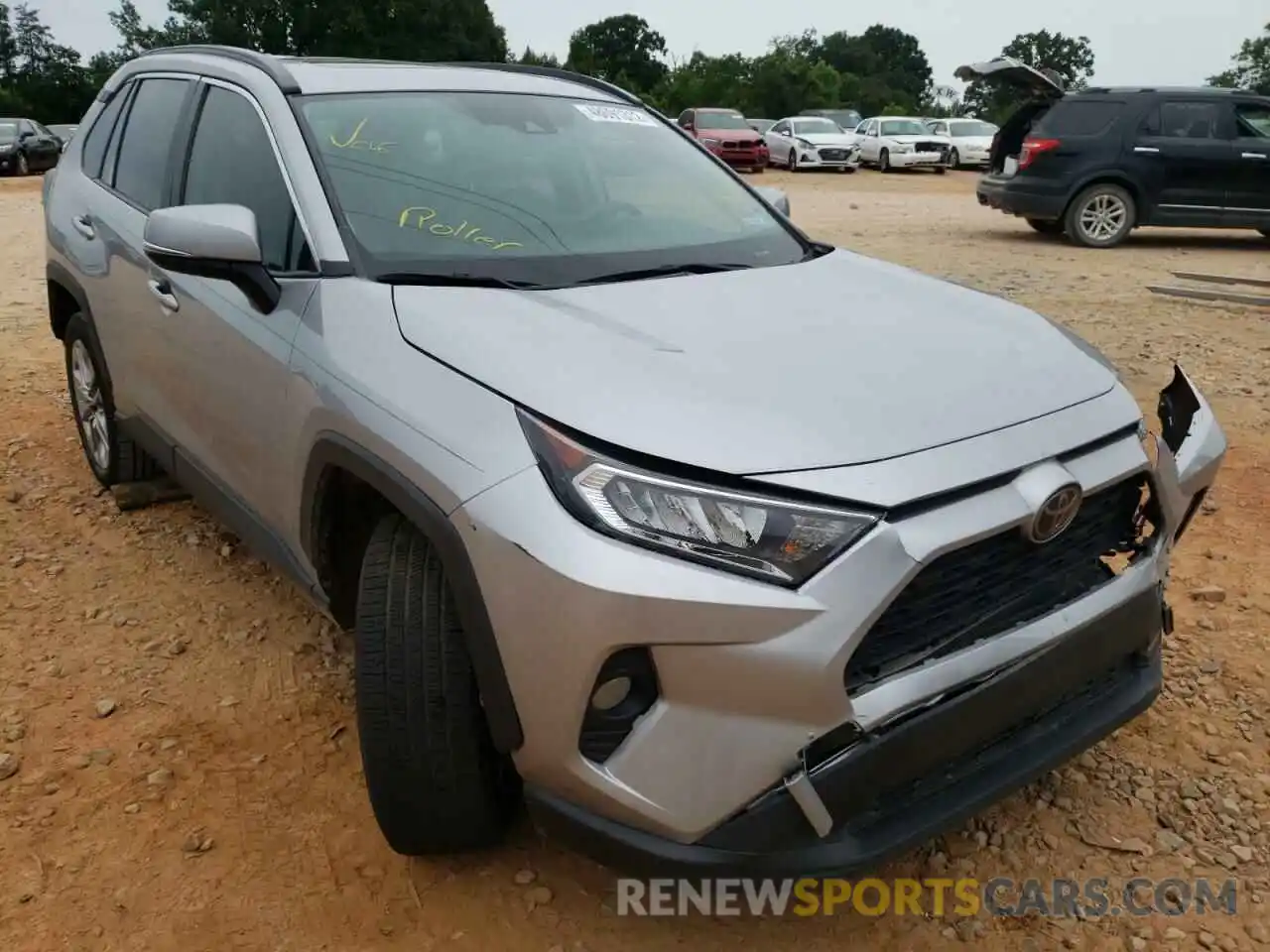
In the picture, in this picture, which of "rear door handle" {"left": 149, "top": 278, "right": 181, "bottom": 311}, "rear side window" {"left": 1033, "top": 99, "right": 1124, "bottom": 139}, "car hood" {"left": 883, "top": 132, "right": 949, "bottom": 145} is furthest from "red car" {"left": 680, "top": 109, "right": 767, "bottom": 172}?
"rear door handle" {"left": 149, "top": 278, "right": 181, "bottom": 311}

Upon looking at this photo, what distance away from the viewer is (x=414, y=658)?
6.52ft

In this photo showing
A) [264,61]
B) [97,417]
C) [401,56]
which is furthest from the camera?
[401,56]

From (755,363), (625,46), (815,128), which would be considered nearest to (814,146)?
(815,128)

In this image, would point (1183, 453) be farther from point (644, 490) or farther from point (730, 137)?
point (730, 137)

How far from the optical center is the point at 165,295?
3.02m

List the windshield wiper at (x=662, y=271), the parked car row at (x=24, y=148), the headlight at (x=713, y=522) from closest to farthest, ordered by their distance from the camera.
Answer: the headlight at (x=713, y=522), the windshield wiper at (x=662, y=271), the parked car row at (x=24, y=148)

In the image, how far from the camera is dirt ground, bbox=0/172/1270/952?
2131mm

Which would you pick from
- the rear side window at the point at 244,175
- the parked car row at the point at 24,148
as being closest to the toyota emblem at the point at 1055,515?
the rear side window at the point at 244,175

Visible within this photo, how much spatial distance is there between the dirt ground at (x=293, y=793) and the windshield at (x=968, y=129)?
25.3m

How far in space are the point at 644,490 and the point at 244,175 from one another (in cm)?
175

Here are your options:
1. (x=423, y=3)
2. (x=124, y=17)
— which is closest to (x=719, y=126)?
(x=423, y=3)

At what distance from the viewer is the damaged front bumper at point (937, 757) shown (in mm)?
1747

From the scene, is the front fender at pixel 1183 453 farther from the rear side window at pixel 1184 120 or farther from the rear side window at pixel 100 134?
the rear side window at pixel 1184 120

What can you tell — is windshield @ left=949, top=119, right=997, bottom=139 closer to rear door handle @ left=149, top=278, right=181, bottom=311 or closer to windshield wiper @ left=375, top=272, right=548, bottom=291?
rear door handle @ left=149, top=278, right=181, bottom=311
